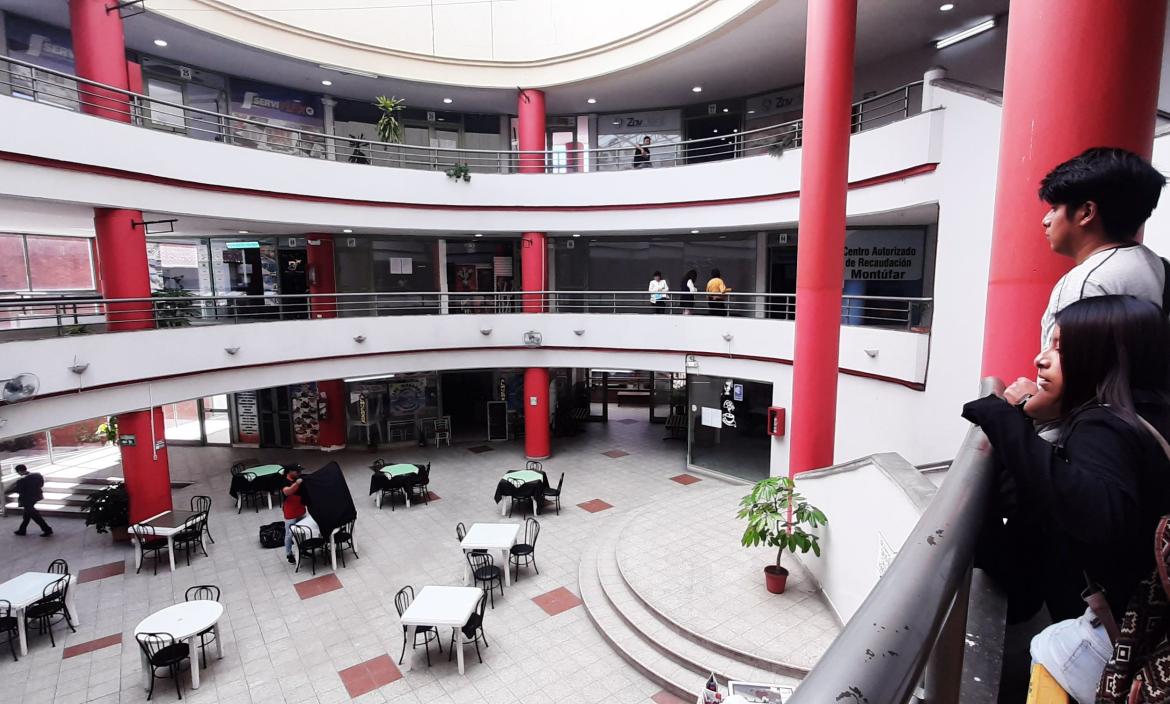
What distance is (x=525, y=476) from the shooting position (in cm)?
1459

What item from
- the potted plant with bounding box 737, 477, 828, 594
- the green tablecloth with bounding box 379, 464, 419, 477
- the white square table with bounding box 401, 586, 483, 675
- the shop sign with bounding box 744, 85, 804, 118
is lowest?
the white square table with bounding box 401, 586, 483, 675

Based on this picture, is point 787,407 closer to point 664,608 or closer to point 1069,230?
point 664,608

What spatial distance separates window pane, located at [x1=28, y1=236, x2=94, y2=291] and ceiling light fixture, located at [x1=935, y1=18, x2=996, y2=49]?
955 inches

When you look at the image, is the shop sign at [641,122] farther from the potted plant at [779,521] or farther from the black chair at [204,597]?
the black chair at [204,597]

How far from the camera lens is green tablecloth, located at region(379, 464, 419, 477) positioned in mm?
15008

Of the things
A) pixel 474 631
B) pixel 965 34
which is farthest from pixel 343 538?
pixel 965 34

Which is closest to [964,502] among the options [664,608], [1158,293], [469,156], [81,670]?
[1158,293]

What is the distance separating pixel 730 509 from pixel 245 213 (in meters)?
12.9

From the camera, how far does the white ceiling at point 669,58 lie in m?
12.1

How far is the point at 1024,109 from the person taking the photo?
255 cm

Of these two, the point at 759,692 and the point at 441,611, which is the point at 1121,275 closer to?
the point at 759,692

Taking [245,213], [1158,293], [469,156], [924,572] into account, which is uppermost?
[469,156]

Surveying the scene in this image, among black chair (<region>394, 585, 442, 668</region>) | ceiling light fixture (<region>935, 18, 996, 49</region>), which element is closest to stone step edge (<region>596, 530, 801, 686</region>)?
black chair (<region>394, 585, 442, 668</region>)

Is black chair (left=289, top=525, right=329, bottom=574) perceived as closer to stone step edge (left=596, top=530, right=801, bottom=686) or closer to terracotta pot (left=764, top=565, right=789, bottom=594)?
stone step edge (left=596, top=530, right=801, bottom=686)
